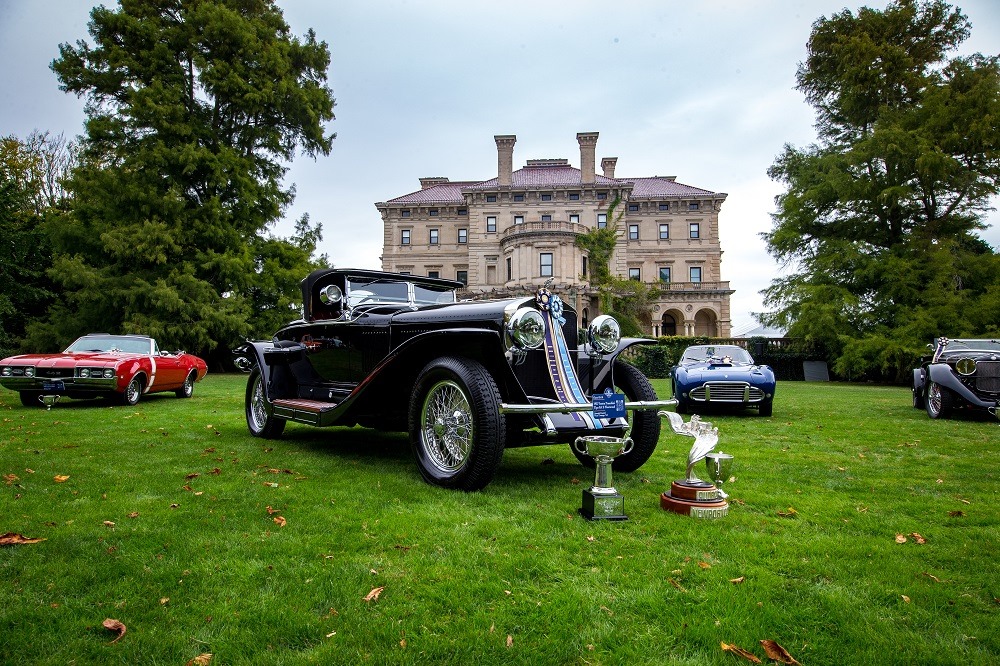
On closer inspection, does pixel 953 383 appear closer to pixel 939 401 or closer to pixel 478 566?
pixel 939 401

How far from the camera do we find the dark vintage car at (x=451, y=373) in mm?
4305

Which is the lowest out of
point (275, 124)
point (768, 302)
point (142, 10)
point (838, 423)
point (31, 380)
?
point (838, 423)

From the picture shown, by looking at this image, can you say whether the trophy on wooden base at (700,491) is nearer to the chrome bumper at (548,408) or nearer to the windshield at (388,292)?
the chrome bumper at (548,408)

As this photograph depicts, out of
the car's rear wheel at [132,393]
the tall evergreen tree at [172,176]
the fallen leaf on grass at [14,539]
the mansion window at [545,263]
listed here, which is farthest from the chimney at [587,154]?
the fallen leaf on grass at [14,539]

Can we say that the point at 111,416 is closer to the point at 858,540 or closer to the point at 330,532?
the point at 330,532

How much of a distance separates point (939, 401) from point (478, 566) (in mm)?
10318

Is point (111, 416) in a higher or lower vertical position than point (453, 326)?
lower

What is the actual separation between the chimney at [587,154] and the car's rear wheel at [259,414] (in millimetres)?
46564

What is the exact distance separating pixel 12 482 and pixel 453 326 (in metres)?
3.41

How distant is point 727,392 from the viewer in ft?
33.3

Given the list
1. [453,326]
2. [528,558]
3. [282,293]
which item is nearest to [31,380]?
[453,326]

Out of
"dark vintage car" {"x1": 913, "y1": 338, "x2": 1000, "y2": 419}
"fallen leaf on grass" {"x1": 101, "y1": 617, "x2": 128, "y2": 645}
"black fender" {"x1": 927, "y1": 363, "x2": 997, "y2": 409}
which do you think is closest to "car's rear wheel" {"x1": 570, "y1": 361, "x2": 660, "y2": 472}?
"fallen leaf on grass" {"x1": 101, "y1": 617, "x2": 128, "y2": 645}

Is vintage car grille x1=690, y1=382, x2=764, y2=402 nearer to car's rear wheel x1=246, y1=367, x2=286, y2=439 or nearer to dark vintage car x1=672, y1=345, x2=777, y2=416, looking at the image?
dark vintage car x1=672, y1=345, x2=777, y2=416

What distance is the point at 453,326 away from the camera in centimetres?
490
